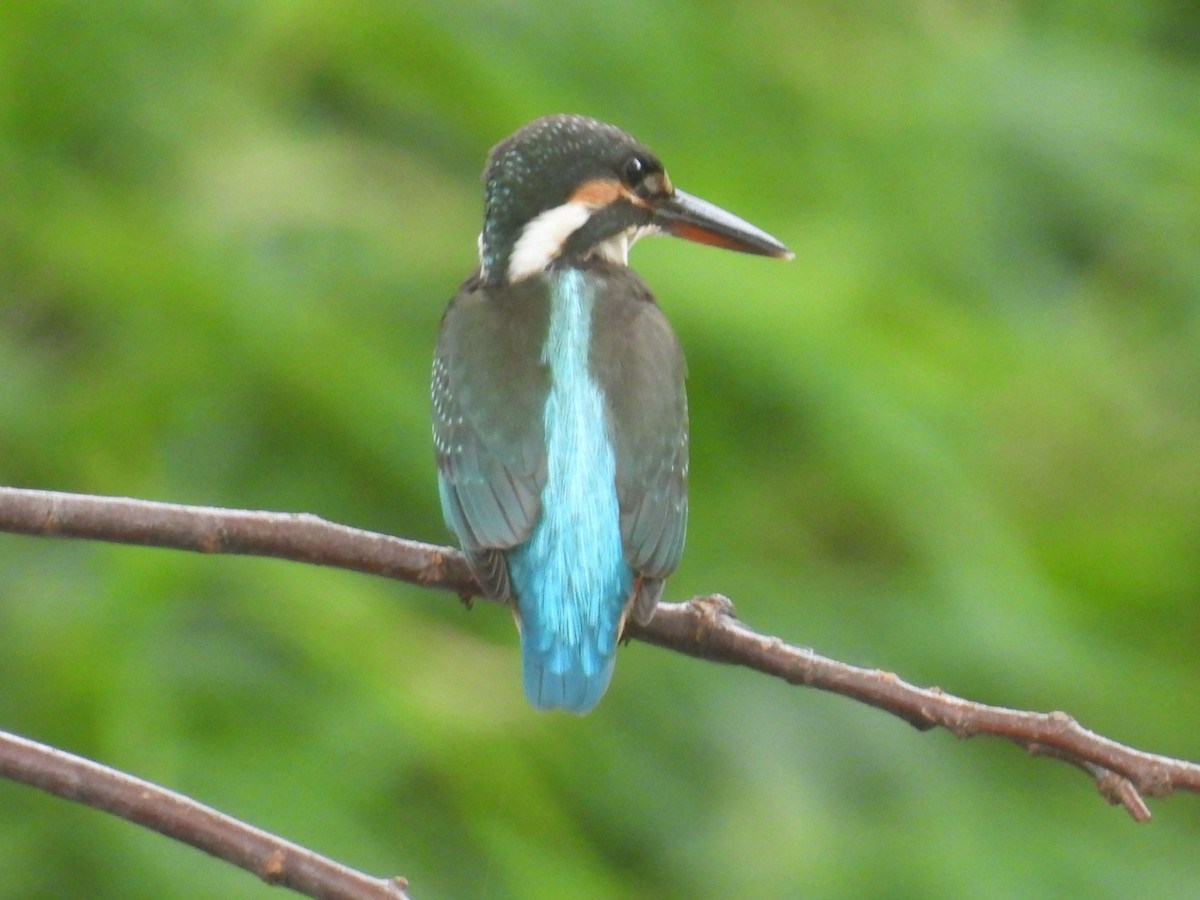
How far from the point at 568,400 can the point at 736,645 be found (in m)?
0.39

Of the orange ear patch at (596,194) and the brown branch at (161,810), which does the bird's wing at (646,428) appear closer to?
the orange ear patch at (596,194)

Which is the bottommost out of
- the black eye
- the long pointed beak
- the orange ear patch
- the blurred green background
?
the blurred green background

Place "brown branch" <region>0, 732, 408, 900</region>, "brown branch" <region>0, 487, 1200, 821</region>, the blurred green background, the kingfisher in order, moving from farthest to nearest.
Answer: the blurred green background, the kingfisher, "brown branch" <region>0, 487, 1200, 821</region>, "brown branch" <region>0, 732, 408, 900</region>

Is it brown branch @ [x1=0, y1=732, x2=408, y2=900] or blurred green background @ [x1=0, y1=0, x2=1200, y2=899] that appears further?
blurred green background @ [x1=0, y1=0, x2=1200, y2=899]

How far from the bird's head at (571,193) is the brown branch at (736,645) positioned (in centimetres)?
61

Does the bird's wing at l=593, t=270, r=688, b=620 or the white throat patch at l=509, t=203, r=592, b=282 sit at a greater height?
the white throat patch at l=509, t=203, r=592, b=282

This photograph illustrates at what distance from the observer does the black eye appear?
2.31m

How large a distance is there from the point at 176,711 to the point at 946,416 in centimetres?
106

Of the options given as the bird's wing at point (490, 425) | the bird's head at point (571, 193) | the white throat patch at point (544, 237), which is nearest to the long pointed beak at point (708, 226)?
the bird's head at point (571, 193)

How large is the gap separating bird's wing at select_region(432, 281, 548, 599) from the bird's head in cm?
11

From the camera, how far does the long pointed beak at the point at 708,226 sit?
232 centimetres

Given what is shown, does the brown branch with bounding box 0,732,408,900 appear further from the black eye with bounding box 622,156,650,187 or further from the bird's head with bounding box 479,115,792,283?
the black eye with bounding box 622,156,650,187

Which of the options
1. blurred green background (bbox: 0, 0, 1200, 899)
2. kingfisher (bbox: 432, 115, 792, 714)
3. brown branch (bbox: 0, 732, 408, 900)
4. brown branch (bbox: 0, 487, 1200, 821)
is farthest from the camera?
blurred green background (bbox: 0, 0, 1200, 899)

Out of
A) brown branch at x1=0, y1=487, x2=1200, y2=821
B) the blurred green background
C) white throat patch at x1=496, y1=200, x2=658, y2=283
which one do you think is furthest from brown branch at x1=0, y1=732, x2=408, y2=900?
white throat patch at x1=496, y1=200, x2=658, y2=283
